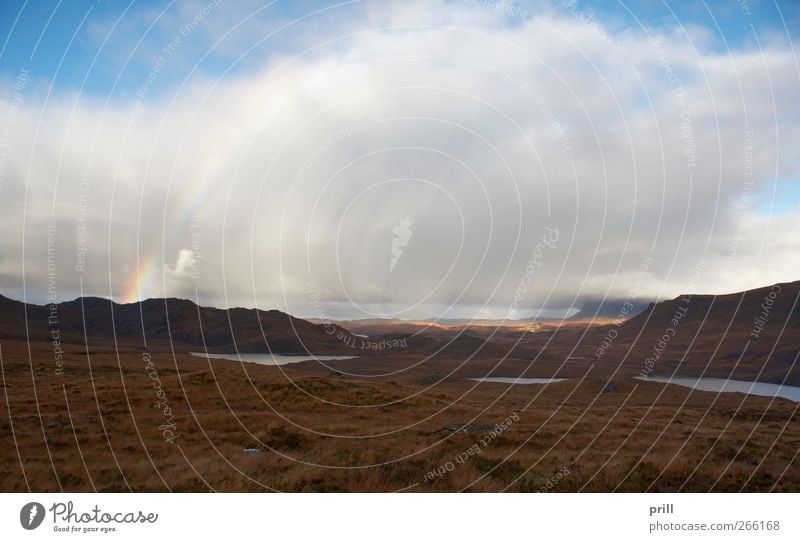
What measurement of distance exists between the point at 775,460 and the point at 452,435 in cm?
1522

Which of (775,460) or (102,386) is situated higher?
(102,386)

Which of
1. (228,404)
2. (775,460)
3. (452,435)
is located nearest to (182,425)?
(228,404)

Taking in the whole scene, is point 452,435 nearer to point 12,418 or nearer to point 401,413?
point 401,413

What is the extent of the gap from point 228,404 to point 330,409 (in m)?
8.00

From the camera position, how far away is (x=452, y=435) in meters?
27.6

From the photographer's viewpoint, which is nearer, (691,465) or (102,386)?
(691,465)

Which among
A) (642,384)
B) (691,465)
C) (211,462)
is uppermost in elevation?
(211,462)

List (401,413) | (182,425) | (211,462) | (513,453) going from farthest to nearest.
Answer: (401,413) < (182,425) < (513,453) < (211,462)

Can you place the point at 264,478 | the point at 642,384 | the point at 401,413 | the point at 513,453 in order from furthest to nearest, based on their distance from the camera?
the point at 642,384
the point at 401,413
the point at 513,453
the point at 264,478
